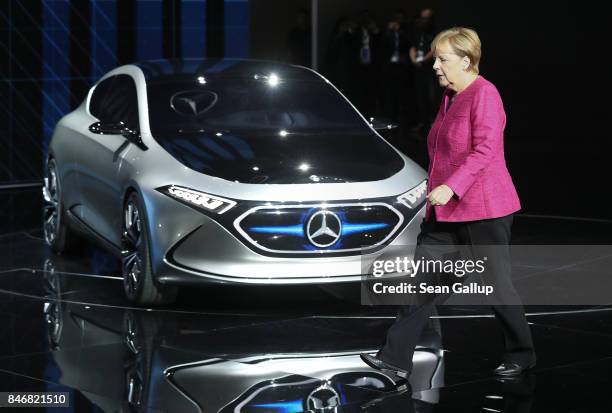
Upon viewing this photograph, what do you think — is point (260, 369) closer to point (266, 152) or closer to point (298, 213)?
point (298, 213)

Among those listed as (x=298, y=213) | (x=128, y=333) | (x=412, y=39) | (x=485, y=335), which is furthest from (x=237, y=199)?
(x=412, y=39)

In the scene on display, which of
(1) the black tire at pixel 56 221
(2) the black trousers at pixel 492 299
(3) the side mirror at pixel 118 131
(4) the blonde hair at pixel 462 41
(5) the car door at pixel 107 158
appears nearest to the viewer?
(4) the blonde hair at pixel 462 41

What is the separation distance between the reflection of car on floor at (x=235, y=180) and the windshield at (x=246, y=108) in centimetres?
1

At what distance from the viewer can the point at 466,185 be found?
6117 millimetres

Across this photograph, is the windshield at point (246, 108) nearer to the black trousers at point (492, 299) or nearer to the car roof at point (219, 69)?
the car roof at point (219, 69)

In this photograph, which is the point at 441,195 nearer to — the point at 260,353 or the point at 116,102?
the point at 260,353

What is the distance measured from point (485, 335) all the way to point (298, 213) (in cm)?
137

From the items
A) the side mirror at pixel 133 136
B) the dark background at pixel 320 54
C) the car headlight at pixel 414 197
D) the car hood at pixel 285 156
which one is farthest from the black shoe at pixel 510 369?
the dark background at pixel 320 54

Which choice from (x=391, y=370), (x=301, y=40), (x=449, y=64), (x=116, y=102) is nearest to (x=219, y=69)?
(x=116, y=102)

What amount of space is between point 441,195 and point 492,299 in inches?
24.9

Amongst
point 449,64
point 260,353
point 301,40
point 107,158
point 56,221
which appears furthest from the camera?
point 301,40

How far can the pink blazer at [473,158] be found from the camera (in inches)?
242

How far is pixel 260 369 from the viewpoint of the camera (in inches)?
267

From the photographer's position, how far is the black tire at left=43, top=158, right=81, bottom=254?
34.5ft
